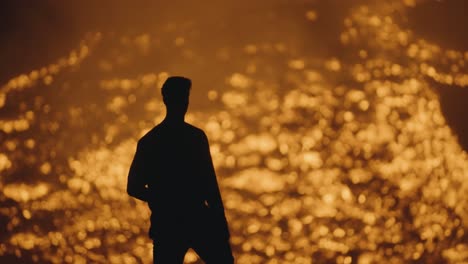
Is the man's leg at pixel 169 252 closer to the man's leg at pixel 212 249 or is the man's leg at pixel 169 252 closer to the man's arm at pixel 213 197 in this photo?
the man's leg at pixel 212 249

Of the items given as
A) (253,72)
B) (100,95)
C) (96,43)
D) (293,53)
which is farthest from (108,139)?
(293,53)

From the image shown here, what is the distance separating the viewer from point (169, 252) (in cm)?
255

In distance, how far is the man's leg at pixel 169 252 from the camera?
2.55 metres

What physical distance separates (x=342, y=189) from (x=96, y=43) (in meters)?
3.12

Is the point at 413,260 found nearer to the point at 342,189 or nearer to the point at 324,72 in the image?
the point at 342,189

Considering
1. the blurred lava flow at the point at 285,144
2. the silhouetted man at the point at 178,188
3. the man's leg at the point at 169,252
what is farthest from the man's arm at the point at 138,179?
the blurred lava flow at the point at 285,144

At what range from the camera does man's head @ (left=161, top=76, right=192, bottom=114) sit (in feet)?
8.52

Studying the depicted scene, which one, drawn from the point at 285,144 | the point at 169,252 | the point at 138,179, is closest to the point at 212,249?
the point at 169,252

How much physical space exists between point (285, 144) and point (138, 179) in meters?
5.49

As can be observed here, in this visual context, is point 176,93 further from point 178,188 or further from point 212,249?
point 212,249

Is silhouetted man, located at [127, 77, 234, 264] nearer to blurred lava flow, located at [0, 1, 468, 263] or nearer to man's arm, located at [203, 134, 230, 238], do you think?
man's arm, located at [203, 134, 230, 238]

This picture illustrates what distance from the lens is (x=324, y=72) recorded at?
8031 mm

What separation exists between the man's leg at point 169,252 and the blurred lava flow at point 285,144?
17.1 ft

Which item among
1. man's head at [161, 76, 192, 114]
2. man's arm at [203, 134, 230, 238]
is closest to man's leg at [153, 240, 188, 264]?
man's arm at [203, 134, 230, 238]
